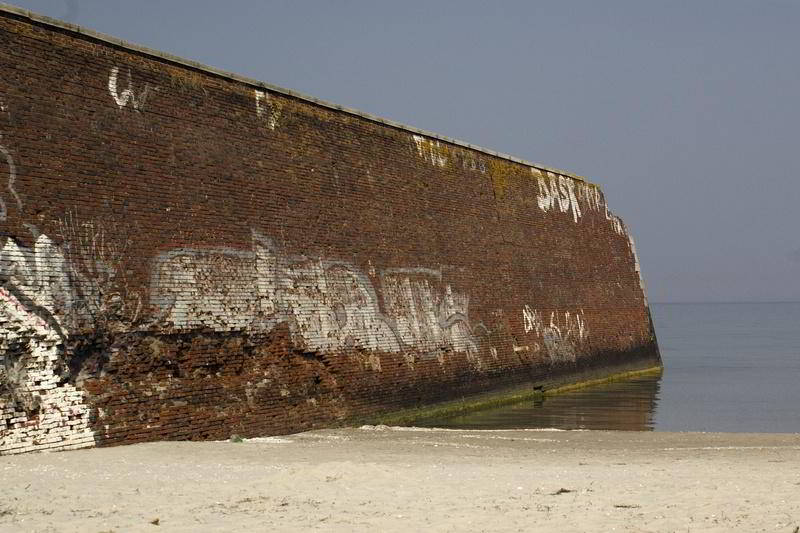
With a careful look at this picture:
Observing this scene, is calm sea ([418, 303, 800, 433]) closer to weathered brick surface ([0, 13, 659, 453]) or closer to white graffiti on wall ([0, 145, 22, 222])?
weathered brick surface ([0, 13, 659, 453])

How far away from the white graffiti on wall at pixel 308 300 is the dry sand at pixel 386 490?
187 cm

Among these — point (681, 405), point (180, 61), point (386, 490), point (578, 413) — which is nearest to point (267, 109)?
point (180, 61)

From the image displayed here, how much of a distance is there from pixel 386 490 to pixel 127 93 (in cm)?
607

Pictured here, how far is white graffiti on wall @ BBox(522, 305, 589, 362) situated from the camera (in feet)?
68.9

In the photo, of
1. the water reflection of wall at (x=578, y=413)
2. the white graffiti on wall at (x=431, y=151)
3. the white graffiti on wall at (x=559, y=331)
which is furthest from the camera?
the white graffiti on wall at (x=559, y=331)

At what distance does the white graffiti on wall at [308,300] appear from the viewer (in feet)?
38.4

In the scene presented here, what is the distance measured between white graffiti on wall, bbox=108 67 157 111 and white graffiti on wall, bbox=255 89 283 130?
210 centimetres

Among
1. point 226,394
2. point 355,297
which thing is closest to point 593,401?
point 355,297

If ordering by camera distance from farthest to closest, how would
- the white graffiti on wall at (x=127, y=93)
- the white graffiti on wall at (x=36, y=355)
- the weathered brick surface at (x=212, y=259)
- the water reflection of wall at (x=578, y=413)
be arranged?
the water reflection of wall at (x=578, y=413), the white graffiti on wall at (x=127, y=93), the weathered brick surface at (x=212, y=259), the white graffiti on wall at (x=36, y=355)

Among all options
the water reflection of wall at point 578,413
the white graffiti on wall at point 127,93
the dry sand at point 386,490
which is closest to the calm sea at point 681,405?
the water reflection of wall at point 578,413

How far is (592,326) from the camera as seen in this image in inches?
955

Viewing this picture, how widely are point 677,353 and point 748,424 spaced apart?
22.5m

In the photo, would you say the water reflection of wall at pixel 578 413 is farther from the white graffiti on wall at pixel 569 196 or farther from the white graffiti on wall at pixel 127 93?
the white graffiti on wall at pixel 127 93

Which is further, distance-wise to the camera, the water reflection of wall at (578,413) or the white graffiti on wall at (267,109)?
the water reflection of wall at (578,413)
